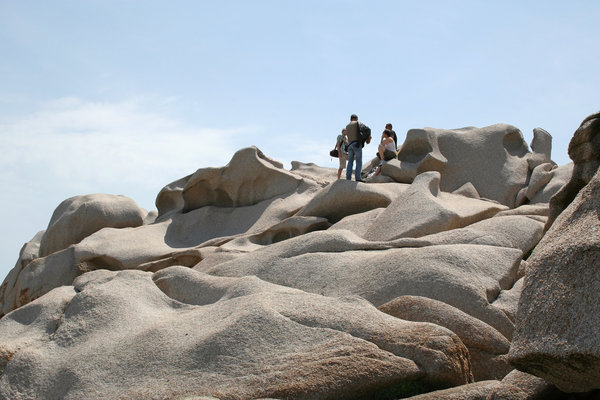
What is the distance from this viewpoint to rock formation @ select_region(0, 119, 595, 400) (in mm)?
8023

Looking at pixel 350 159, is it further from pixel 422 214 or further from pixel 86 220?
pixel 86 220

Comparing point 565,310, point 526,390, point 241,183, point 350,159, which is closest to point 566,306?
point 565,310

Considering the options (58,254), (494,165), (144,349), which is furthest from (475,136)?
(144,349)

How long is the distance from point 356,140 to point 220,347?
9.74 metres

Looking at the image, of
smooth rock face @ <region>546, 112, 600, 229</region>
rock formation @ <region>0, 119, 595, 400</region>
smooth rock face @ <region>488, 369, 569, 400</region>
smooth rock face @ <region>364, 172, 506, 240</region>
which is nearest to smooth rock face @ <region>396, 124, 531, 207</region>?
rock formation @ <region>0, 119, 595, 400</region>

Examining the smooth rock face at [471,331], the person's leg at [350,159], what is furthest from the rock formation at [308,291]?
the person's leg at [350,159]

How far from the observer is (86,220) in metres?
20.2

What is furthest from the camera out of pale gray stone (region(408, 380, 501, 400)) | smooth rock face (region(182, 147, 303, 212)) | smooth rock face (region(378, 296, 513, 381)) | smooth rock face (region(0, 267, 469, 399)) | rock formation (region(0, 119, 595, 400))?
smooth rock face (region(182, 147, 303, 212))

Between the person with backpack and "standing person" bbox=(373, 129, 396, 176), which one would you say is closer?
the person with backpack

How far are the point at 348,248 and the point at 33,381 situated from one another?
16.5 ft

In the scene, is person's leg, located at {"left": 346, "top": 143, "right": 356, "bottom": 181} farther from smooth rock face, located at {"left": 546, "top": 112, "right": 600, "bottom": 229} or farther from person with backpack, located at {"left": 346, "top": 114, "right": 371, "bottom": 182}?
smooth rock face, located at {"left": 546, "top": 112, "right": 600, "bottom": 229}

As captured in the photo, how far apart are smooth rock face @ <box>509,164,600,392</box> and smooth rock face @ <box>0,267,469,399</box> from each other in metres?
1.76

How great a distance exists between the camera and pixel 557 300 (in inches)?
237

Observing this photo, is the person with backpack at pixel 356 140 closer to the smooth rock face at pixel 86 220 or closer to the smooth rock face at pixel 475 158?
the smooth rock face at pixel 475 158
